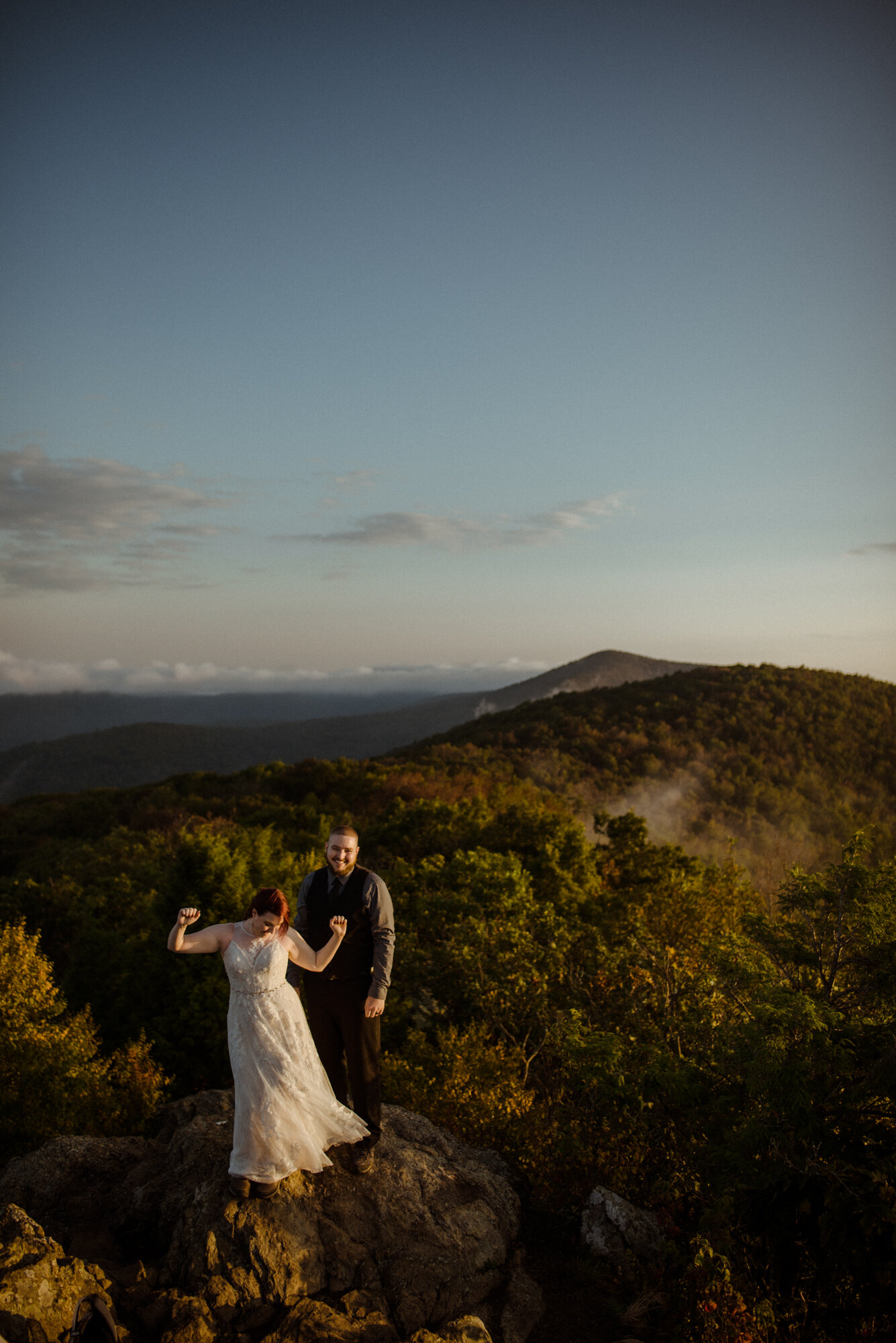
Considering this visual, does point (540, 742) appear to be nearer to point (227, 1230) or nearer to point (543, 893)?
point (543, 893)

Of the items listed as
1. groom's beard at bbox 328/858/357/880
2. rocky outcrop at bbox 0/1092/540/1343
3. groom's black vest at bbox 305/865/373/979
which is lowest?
rocky outcrop at bbox 0/1092/540/1343

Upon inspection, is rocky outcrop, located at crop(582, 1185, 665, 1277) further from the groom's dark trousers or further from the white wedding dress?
the white wedding dress

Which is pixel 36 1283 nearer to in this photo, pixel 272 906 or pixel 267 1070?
pixel 267 1070

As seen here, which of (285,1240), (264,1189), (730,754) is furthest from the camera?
(730,754)

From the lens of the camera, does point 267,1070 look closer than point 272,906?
Yes

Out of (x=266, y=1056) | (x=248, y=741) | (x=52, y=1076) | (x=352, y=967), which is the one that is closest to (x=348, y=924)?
(x=352, y=967)

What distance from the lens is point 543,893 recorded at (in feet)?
58.8

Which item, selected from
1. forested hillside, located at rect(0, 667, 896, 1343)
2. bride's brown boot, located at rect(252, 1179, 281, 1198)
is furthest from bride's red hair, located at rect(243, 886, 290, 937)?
forested hillside, located at rect(0, 667, 896, 1343)

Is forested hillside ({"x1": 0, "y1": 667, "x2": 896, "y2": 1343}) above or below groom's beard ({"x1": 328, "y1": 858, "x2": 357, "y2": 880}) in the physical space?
below

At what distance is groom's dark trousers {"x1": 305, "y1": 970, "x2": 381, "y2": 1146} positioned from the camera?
6.38 meters

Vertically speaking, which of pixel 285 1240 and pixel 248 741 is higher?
pixel 285 1240

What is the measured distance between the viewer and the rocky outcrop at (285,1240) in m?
5.16

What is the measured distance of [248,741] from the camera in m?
118

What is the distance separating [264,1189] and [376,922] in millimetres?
2139
